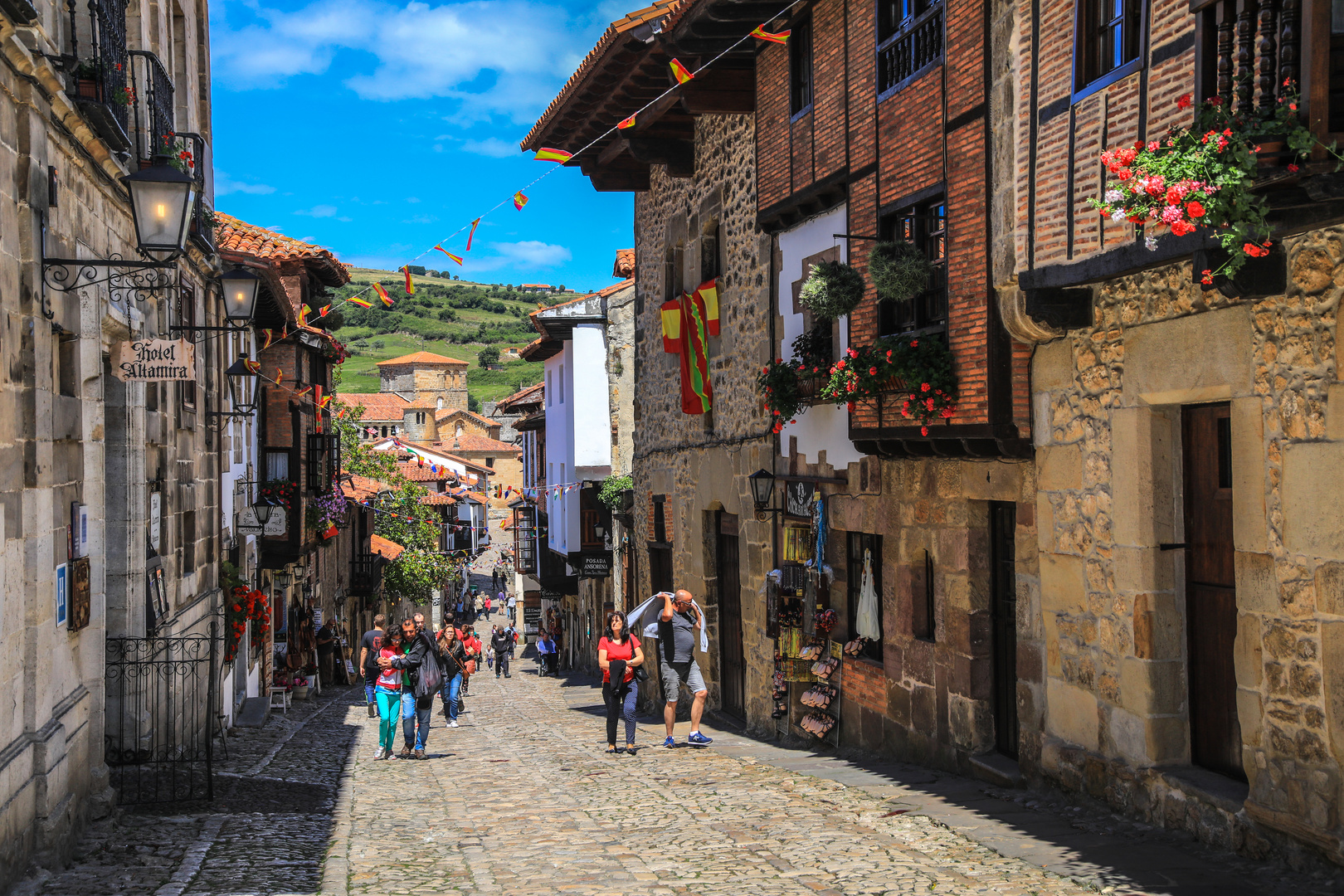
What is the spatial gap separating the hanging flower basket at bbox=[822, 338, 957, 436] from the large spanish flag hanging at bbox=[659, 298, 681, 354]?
A: 6.95 meters

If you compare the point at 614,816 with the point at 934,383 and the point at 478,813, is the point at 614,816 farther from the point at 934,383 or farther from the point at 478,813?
the point at 934,383

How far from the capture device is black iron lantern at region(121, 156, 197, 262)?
774 centimetres

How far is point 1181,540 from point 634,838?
3.80m

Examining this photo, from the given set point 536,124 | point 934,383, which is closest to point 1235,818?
point 934,383

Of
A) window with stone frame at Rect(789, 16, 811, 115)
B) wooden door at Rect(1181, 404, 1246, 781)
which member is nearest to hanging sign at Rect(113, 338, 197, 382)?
window with stone frame at Rect(789, 16, 811, 115)

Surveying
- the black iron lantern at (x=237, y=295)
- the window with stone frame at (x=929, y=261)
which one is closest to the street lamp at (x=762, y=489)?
the window with stone frame at (x=929, y=261)

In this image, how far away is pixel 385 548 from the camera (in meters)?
37.9

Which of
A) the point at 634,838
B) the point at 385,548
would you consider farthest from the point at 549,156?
the point at 385,548

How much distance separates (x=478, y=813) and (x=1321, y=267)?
21.3 ft

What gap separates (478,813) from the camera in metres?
9.01

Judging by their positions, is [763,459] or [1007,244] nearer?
[1007,244]

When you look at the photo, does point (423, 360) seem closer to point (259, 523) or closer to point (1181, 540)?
point (259, 523)

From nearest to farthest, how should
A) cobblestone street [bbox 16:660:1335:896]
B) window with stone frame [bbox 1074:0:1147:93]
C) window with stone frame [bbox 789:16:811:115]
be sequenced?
cobblestone street [bbox 16:660:1335:896]
window with stone frame [bbox 1074:0:1147:93]
window with stone frame [bbox 789:16:811:115]

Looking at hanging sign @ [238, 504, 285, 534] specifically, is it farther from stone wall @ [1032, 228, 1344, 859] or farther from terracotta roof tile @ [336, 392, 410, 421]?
terracotta roof tile @ [336, 392, 410, 421]
